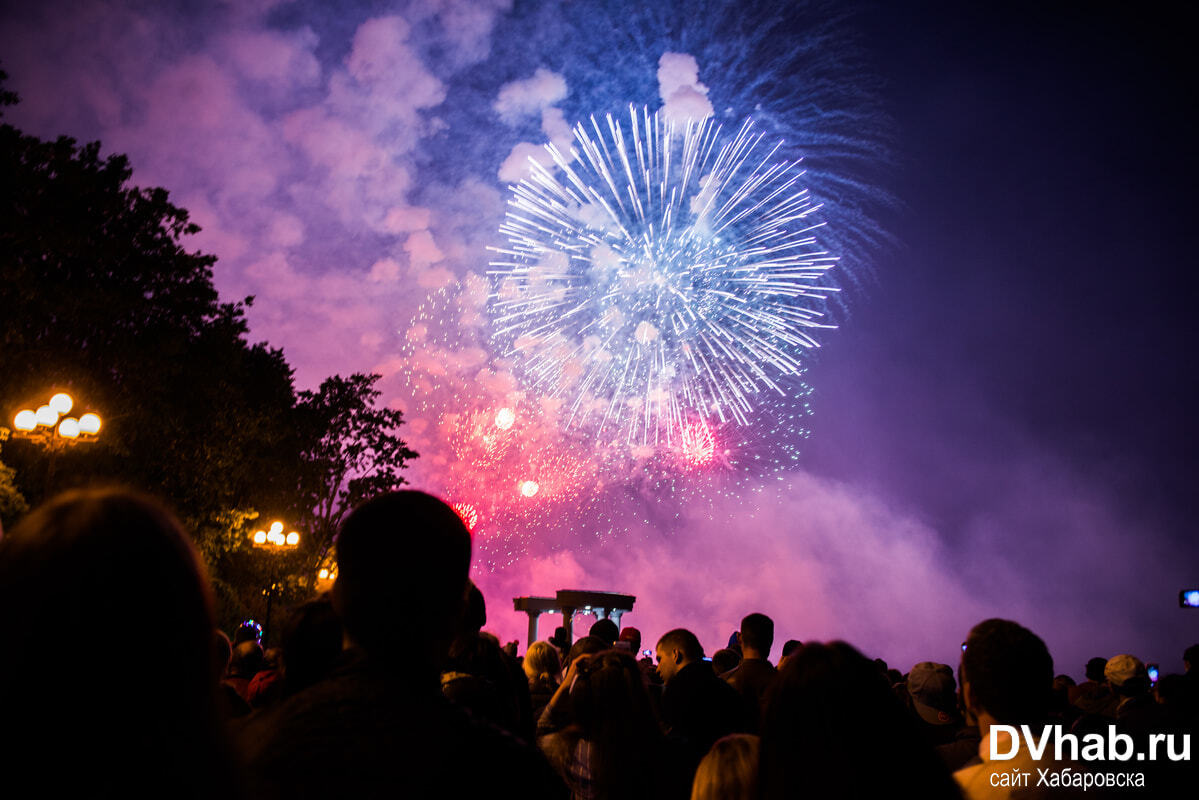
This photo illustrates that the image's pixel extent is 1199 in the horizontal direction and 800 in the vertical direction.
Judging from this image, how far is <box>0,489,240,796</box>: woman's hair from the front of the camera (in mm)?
1226

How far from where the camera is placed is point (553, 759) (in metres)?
4.48

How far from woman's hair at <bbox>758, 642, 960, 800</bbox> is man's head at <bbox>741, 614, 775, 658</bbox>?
15.7 ft

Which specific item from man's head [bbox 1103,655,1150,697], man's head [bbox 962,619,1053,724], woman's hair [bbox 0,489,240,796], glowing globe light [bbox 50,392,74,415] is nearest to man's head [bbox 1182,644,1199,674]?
man's head [bbox 1103,655,1150,697]

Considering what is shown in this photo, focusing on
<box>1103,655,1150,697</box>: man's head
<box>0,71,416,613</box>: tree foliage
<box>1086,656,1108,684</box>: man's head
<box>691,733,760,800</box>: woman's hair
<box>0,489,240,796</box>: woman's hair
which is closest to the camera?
<box>0,489,240,796</box>: woman's hair

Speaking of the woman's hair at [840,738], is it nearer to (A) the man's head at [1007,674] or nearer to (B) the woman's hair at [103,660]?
(A) the man's head at [1007,674]

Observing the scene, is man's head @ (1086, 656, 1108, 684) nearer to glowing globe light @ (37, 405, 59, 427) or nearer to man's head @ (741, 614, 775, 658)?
man's head @ (741, 614, 775, 658)

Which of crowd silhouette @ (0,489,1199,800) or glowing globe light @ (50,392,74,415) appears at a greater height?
glowing globe light @ (50,392,74,415)

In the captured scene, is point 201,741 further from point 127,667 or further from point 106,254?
point 106,254

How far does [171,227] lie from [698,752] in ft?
75.8

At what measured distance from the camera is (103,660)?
1279mm

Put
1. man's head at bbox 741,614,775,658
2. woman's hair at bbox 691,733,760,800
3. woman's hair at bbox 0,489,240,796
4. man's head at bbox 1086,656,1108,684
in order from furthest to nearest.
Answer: man's head at bbox 1086,656,1108,684 < man's head at bbox 741,614,775,658 < woman's hair at bbox 691,733,760,800 < woman's hair at bbox 0,489,240,796

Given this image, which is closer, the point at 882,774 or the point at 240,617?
the point at 882,774

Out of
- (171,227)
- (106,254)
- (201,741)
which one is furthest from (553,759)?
(171,227)

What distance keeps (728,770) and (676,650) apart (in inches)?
142
